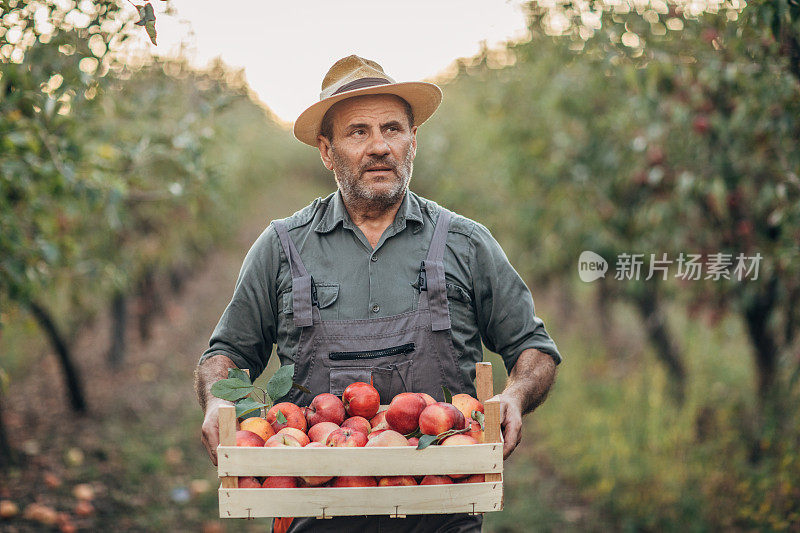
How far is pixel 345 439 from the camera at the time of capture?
2020 millimetres

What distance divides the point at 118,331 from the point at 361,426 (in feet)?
24.0

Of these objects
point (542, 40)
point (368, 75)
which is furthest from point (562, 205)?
point (368, 75)

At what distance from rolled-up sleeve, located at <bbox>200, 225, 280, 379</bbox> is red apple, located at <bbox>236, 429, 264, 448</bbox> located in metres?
0.48

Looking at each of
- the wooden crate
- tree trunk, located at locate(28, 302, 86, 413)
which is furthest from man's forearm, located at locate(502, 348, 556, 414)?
tree trunk, located at locate(28, 302, 86, 413)

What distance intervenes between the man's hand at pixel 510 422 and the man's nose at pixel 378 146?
833mm

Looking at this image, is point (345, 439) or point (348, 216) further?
point (348, 216)

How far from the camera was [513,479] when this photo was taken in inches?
241

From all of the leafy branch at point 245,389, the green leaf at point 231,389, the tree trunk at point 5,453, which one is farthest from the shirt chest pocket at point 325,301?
the tree trunk at point 5,453

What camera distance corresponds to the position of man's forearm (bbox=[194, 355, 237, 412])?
7.72 ft

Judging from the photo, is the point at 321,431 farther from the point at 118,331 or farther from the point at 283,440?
the point at 118,331

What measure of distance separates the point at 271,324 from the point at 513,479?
4.09m

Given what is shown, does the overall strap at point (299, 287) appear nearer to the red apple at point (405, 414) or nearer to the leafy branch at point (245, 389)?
the leafy branch at point (245, 389)

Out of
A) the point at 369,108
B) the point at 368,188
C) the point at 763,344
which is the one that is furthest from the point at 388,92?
the point at 763,344

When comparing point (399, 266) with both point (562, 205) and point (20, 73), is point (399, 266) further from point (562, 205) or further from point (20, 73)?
point (562, 205)
